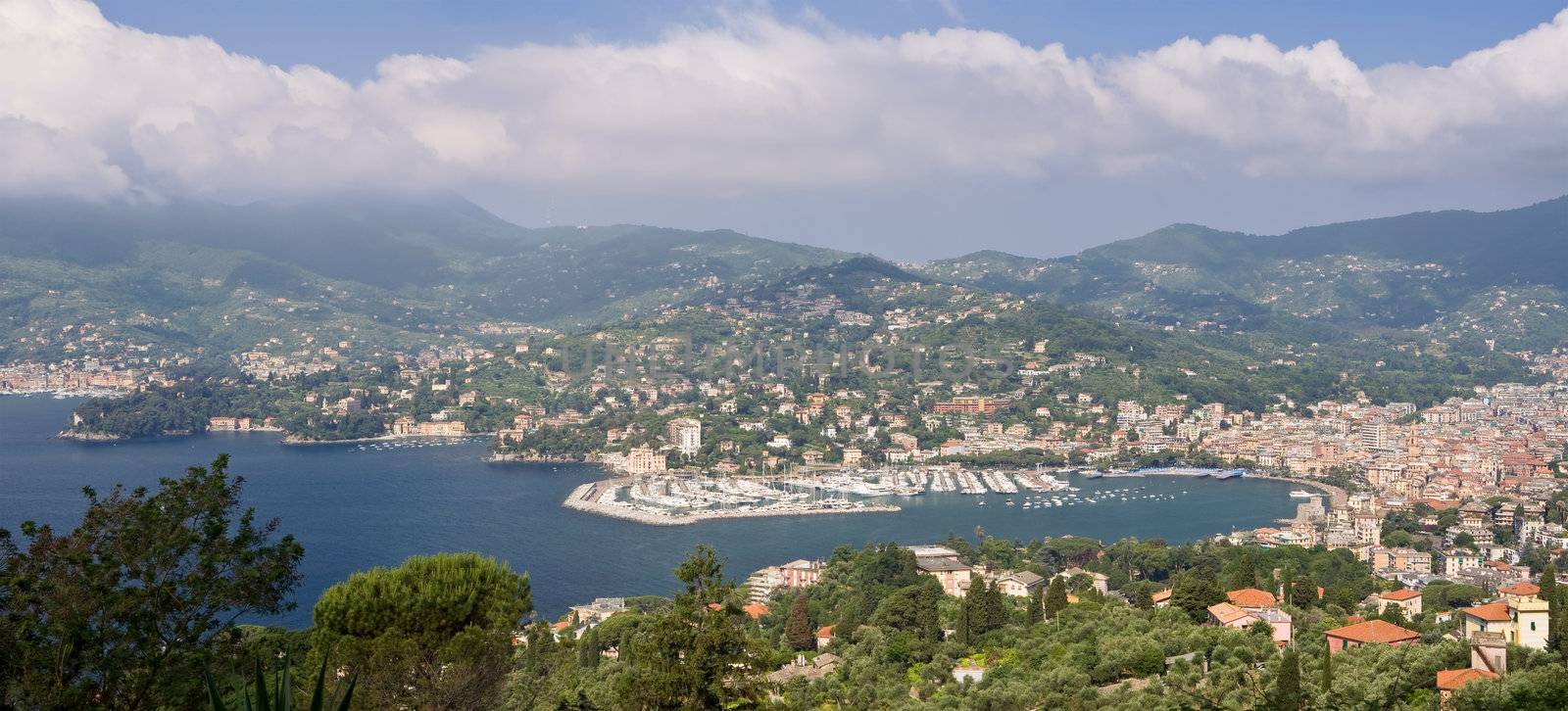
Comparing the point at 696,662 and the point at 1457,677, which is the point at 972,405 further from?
the point at 696,662

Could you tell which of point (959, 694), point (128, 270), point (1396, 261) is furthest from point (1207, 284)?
point (959, 694)

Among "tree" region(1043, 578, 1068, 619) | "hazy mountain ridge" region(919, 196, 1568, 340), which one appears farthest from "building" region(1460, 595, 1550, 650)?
"hazy mountain ridge" region(919, 196, 1568, 340)

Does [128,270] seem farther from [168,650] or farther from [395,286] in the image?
[168,650]

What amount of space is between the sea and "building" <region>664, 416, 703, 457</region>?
3.18 meters

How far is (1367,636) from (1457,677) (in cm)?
185

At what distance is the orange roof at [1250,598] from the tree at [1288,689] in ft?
13.0

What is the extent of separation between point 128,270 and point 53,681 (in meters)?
92.7

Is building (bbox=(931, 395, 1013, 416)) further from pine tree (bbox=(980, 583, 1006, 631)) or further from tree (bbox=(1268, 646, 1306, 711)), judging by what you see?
tree (bbox=(1268, 646, 1306, 711))

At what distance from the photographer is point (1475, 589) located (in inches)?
640

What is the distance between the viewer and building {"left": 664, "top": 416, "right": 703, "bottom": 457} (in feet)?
131

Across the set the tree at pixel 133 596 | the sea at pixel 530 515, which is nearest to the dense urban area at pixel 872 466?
the tree at pixel 133 596

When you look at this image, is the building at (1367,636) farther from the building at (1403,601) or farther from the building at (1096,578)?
the building at (1096,578)

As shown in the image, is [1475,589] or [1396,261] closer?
[1475,589]

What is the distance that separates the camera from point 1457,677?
7074 mm
